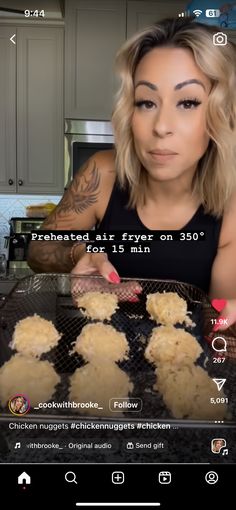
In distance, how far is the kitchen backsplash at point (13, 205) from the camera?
0.40 metres

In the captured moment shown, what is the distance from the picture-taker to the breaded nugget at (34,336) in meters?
0.40

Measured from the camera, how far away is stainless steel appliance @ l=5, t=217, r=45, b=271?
0.41 meters

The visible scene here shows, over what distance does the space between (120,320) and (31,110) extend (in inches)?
8.1

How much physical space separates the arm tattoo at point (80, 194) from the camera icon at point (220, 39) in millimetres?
142

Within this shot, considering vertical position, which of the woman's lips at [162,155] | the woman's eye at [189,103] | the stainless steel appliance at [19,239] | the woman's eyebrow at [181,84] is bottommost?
the stainless steel appliance at [19,239]

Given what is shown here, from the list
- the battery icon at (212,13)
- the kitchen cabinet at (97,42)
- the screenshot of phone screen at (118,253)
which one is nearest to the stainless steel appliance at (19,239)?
the screenshot of phone screen at (118,253)

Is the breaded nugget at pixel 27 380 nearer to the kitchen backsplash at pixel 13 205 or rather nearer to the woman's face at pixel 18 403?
the woman's face at pixel 18 403

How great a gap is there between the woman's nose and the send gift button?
0.20 metres

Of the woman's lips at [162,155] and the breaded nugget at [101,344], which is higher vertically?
the woman's lips at [162,155]

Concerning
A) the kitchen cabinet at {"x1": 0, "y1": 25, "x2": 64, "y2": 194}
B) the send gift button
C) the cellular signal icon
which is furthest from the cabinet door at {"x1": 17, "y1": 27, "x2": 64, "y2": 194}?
the send gift button

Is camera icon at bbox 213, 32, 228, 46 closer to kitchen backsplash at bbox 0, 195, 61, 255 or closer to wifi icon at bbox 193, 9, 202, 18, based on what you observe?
wifi icon at bbox 193, 9, 202, 18

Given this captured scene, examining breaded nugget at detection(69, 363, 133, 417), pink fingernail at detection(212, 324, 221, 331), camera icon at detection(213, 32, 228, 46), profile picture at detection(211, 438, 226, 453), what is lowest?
profile picture at detection(211, 438, 226, 453)
